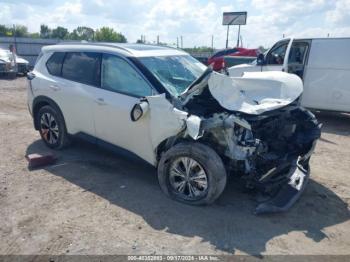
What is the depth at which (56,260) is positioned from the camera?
120 inches

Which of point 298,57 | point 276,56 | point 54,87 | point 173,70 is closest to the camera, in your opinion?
point 173,70

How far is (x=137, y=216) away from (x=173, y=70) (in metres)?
2.13

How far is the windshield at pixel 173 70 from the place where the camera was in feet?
14.5

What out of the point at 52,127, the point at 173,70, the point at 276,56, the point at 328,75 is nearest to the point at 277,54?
the point at 276,56

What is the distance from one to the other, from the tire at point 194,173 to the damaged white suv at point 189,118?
0.5 inches

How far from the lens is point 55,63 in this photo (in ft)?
18.4

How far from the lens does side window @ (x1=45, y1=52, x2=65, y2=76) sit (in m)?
5.52

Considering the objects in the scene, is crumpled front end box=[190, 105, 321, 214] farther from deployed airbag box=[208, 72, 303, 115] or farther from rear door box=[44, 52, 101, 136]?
rear door box=[44, 52, 101, 136]

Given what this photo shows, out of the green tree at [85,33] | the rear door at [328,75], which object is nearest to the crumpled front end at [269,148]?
the rear door at [328,75]

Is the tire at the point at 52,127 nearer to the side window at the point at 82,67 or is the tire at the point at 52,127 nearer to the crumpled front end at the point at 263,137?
the side window at the point at 82,67

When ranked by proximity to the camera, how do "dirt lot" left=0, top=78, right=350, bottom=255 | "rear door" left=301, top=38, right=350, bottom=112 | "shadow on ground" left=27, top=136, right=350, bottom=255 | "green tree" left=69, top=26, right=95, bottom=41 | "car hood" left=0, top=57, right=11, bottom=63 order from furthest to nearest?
1. "green tree" left=69, top=26, right=95, bottom=41
2. "car hood" left=0, top=57, right=11, bottom=63
3. "rear door" left=301, top=38, right=350, bottom=112
4. "shadow on ground" left=27, top=136, right=350, bottom=255
5. "dirt lot" left=0, top=78, right=350, bottom=255

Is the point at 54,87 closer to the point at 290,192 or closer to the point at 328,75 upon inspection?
the point at 290,192

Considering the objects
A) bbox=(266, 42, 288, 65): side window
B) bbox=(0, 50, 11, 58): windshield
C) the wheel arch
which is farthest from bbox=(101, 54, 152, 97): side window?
bbox=(0, 50, 11, 58): windshield

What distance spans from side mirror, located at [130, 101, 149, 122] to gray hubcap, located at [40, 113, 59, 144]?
213cm
